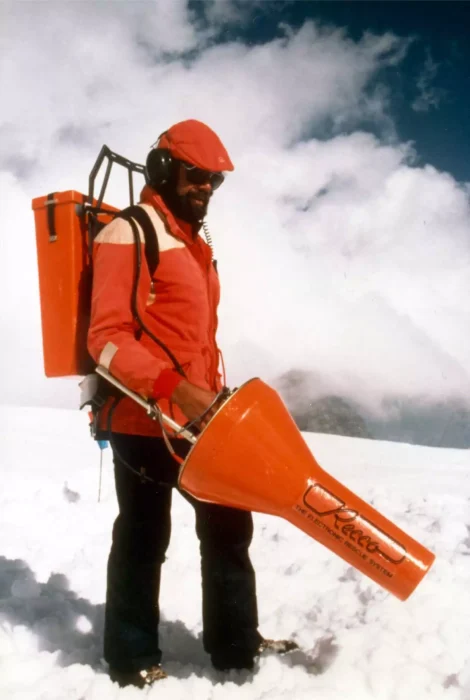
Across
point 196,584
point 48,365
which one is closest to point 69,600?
point 196,584

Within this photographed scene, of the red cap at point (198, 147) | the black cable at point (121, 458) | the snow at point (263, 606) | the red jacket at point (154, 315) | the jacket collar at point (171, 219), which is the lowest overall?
the snow at point (263, 606)

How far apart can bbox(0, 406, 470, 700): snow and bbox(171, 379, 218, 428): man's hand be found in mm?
1071

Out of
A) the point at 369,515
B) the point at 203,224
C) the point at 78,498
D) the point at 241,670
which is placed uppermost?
the point at 203,224

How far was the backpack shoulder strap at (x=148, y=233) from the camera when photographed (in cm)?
215

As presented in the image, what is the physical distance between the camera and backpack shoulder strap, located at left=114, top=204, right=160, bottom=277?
2.15 meters

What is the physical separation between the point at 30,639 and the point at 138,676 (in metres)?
0.76

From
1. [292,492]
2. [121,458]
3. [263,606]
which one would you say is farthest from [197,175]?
[263,606]

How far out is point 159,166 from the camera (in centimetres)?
231

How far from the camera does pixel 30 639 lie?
104 inches

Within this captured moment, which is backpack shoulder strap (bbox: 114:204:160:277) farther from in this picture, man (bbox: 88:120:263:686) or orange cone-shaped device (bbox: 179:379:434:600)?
orange cone-shaped device (bbox: 179:379:434:600)

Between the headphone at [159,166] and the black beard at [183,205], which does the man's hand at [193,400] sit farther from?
the headphone at [159,166]

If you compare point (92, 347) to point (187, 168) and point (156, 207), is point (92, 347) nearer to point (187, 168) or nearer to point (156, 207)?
point (156, 207)

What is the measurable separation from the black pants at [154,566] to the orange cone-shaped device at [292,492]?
0.40 meters

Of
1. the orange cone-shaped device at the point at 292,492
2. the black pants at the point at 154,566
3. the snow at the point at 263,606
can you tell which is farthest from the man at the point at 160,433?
the orange cone-shaped device at the point at 292,492
